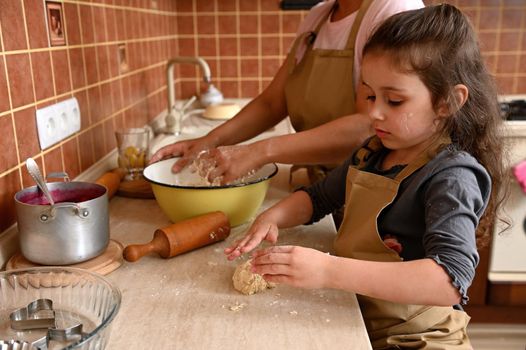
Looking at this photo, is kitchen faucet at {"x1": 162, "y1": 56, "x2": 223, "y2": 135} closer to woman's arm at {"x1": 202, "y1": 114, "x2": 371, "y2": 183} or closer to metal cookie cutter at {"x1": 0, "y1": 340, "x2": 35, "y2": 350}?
woman's arm at {"x1": 202, "y1": 114, "x2": 371, "y2": 183}

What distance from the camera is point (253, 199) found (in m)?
1.06

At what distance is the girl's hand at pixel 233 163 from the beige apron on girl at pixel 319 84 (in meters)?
0.28

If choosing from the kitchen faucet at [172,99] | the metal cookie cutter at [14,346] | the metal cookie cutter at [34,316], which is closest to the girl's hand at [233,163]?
the metal cookie cutter at [34,316]

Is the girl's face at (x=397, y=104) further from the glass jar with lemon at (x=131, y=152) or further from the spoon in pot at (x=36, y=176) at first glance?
Result: the glass jar with lemon at (x=131, y=152)

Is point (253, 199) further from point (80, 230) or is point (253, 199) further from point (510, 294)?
point (510, 294)

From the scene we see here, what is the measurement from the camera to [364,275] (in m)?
0.74

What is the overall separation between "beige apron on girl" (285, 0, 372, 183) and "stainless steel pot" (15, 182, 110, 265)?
0.62m

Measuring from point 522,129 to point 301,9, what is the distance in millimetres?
1105

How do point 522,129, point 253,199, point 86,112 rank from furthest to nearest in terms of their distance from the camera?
point 522,129 → point 86,112 → point 253,199

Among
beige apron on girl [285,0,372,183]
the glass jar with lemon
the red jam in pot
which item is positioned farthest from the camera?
the glass jar with lemon

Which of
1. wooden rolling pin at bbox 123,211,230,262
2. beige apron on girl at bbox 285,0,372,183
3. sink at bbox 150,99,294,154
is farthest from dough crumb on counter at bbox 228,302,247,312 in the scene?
sink at bbox 150,99,294,154

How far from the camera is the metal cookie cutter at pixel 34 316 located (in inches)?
27.3

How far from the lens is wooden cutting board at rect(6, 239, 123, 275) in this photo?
85cm

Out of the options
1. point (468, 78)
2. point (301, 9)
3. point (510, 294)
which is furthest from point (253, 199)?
point (301, 9)
